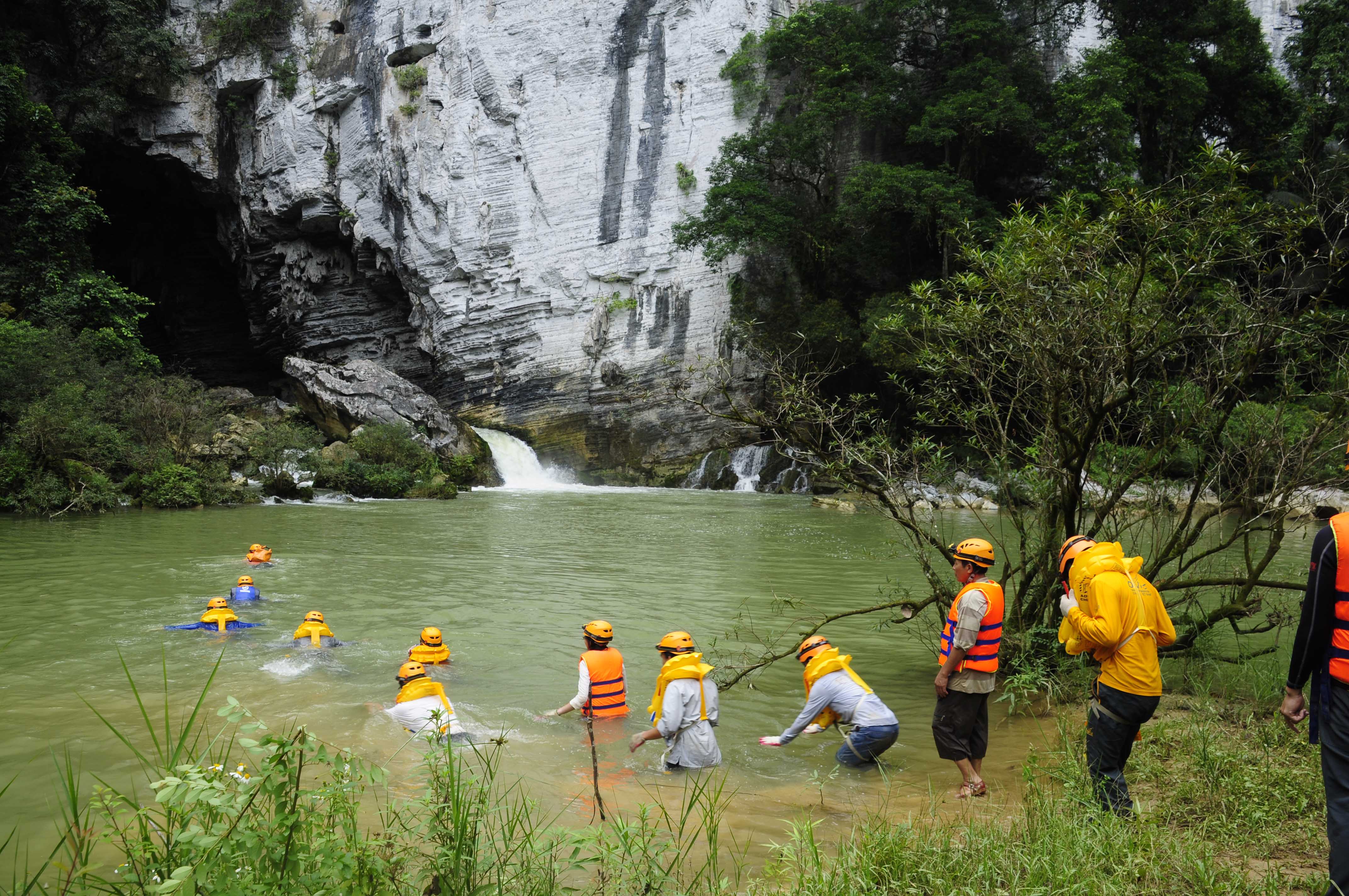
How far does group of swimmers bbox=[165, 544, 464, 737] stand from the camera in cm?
489

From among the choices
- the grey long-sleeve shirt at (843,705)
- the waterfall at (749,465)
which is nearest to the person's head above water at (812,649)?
the grey long-sleeve shirt at (843,705)

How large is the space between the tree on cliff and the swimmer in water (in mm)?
4675

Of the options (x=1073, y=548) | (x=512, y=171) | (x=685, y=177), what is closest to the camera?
(x=1073, y=548)

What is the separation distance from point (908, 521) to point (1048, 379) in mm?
1356

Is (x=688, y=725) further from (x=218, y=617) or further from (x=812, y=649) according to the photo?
(x=218, y=617)

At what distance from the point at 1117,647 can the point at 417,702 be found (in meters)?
3.91

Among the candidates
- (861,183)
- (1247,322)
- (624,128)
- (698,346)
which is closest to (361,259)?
(624,128)

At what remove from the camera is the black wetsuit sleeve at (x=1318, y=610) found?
8.70 ft

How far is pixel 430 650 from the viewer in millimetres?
6254

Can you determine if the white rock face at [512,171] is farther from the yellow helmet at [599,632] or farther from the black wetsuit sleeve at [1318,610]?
the black wetsuit sleeve at [1318,610]

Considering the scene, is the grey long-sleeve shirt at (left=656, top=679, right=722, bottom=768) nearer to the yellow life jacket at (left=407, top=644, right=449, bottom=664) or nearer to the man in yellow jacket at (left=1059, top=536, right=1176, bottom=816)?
the man in yellow jacket at (left=1059, top=536, right=1176, bottom=816)

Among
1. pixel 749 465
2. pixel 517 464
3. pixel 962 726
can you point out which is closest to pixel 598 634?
pixel 962 726

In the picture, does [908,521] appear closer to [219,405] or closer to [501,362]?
[219,405]

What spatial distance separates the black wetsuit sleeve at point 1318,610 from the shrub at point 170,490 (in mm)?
20610
